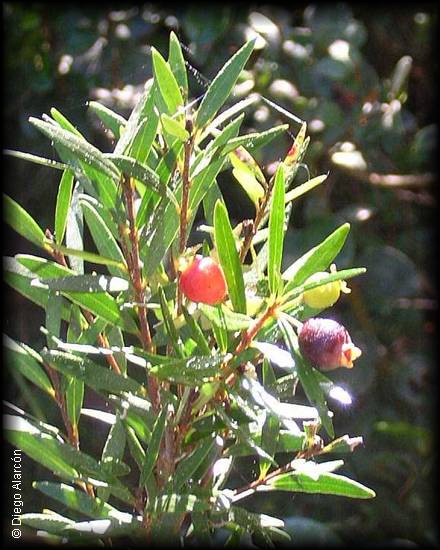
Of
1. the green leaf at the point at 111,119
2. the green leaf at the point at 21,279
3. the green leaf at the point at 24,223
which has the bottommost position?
the green leaf at the point at 21,279

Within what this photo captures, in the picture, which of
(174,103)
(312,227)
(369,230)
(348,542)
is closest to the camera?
(174,103)

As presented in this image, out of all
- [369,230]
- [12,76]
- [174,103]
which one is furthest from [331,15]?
[174,103]

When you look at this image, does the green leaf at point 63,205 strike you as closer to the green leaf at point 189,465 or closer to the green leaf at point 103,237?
the green leaf at point 103,237

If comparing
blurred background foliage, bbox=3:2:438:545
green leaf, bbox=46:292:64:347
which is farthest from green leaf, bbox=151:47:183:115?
blurred background foliage, bbox=3:2:438:545

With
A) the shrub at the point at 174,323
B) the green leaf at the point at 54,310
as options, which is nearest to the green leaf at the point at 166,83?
the shrub at the point at 174,323

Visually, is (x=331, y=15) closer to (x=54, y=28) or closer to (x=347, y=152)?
(x=347, y=152)

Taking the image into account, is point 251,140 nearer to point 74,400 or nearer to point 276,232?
point 276,232

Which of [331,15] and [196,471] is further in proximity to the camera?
[331,15]
